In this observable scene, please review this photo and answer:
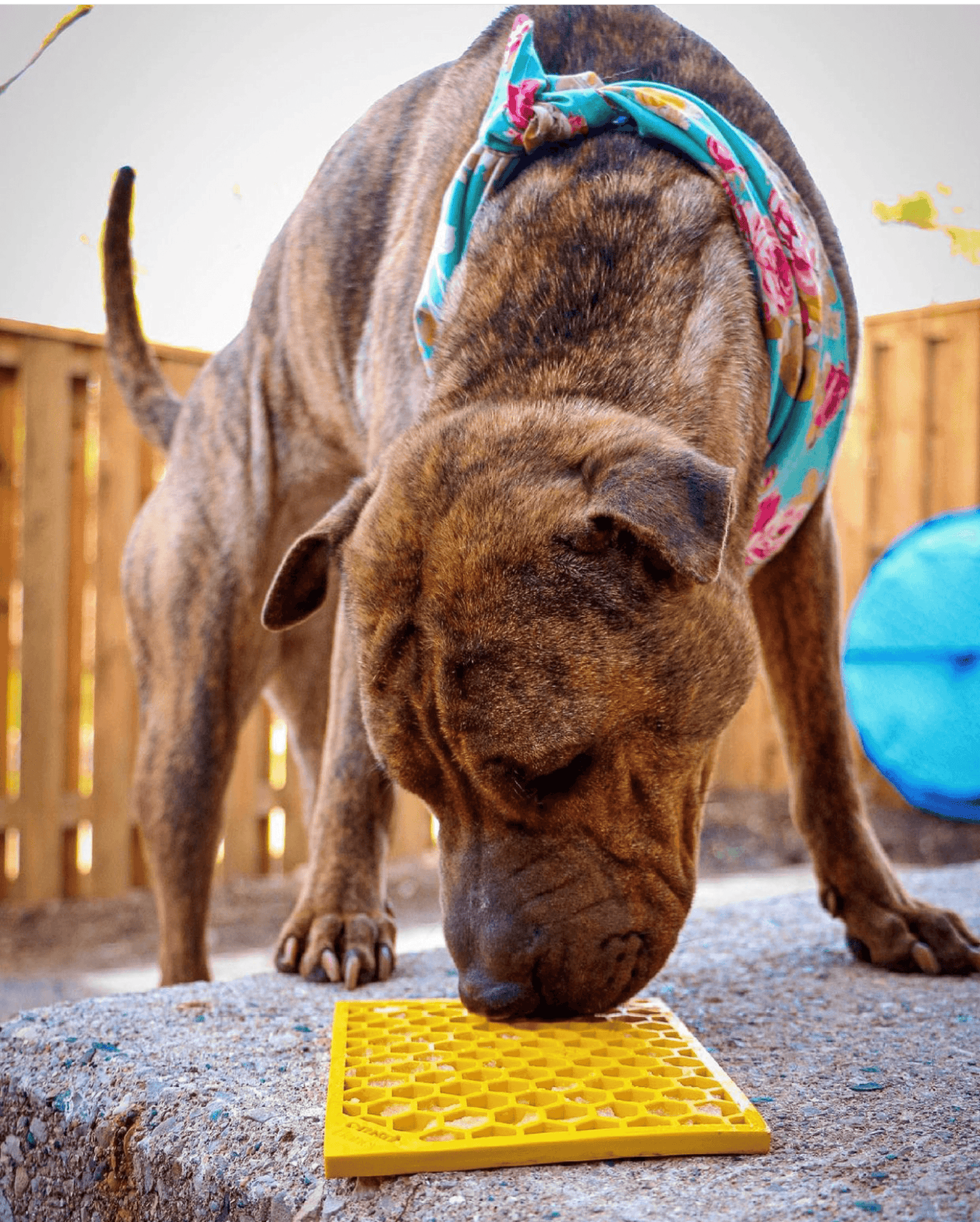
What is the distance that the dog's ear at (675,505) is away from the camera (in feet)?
5.32

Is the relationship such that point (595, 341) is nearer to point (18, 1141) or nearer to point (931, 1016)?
point (931, 1016)

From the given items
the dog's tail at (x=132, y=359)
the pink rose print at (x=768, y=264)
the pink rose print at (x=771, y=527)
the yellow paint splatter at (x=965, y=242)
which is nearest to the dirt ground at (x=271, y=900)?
the dog's tail at (x=132, y=359)

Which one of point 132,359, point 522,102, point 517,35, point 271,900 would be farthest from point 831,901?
point 271,900

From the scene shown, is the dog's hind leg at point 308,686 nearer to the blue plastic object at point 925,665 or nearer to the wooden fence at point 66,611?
the blue plastic object at point 925,665

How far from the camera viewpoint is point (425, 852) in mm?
7332

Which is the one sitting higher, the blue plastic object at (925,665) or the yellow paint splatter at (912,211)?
the yellow paint splatter at (912,211)

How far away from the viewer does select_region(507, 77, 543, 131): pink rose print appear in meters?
2.25

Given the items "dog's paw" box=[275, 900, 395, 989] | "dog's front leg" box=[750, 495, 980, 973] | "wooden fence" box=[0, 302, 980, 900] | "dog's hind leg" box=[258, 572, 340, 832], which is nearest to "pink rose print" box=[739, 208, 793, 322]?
"dog's front leg" box=[750, 495, 980, 973]

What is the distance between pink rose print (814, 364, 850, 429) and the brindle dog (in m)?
0.17

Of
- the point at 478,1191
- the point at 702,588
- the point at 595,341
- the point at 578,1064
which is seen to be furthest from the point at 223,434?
the point at 478,1191

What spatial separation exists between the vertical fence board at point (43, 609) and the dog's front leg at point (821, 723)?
169 inches

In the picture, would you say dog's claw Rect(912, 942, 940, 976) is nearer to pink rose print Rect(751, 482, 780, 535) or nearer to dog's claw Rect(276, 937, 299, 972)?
pink rose print Rect(751, 482, 780, 535)

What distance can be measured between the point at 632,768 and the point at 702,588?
1.00 ft

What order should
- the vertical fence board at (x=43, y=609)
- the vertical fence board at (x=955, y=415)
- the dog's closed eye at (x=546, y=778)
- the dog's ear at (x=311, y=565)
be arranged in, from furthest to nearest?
the vertical fence board at (x=955, y=415)
the vertical fence board at (x=43, y=609)
the dog's ear at (x=311, y=565)
the dog's closed eye at (x=546, y=778)
